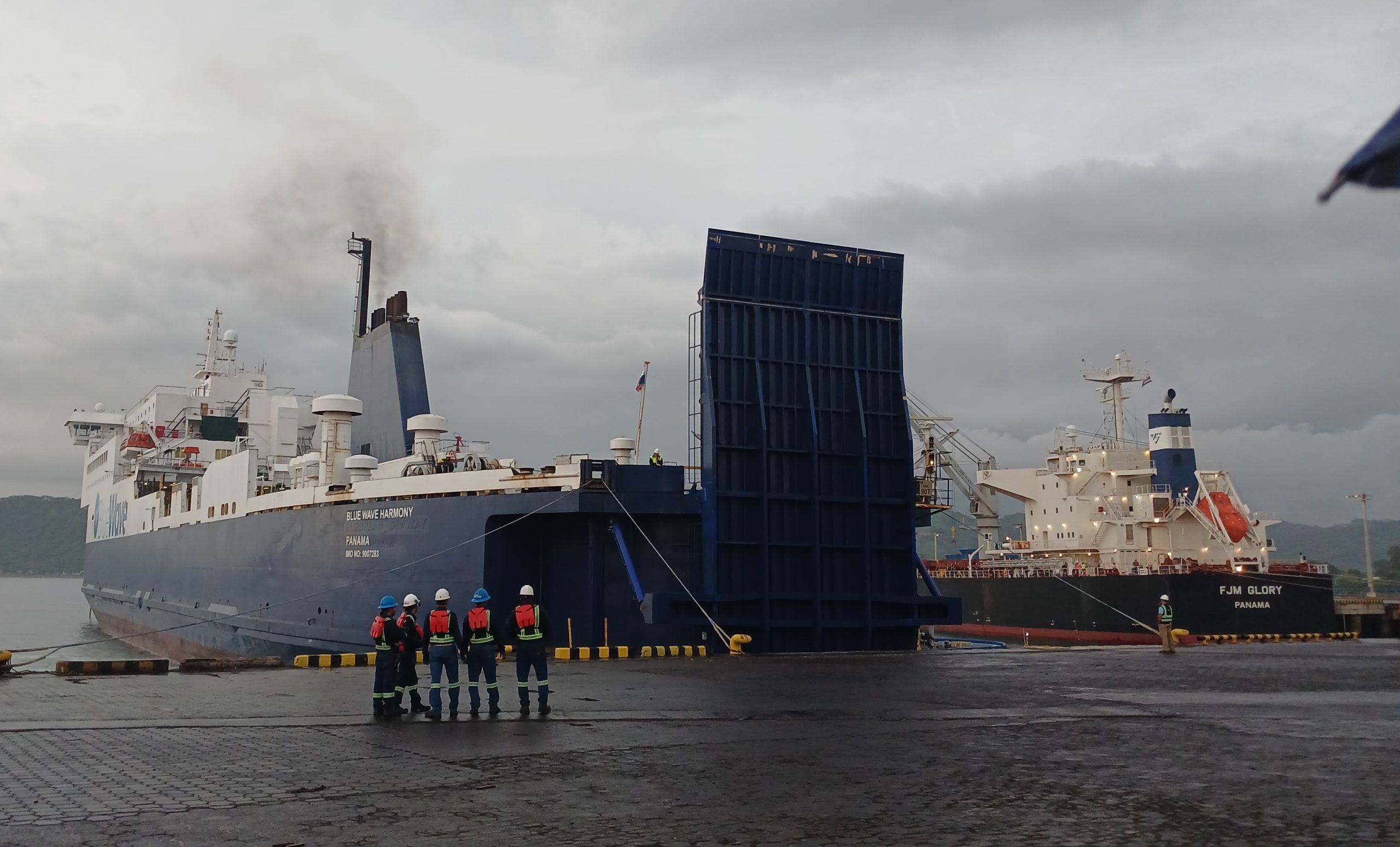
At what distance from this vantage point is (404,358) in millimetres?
29031

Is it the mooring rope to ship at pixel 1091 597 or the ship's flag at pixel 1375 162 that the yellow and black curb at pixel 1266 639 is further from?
the ship's flag at pixel 1375 162

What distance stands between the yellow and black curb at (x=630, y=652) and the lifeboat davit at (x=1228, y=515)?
28.8 m

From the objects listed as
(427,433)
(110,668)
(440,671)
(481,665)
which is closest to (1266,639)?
(427,433)

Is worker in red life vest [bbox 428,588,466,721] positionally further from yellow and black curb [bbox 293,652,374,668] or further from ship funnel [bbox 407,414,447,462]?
ship funnel [bbox 407,414,447,462]

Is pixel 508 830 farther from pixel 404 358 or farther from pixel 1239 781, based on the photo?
pixel 404 358

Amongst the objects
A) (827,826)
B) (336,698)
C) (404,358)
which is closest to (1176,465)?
(404,358)

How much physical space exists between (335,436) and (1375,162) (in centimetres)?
2694

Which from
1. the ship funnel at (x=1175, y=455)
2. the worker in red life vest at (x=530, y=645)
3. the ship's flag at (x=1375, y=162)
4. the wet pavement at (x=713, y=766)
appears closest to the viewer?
the ship's flag at (x=1375, y=162)

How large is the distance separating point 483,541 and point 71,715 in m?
10.9

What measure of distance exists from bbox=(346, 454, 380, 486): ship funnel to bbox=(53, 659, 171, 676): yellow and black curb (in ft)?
32.9

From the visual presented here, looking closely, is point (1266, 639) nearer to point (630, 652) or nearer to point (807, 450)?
point (807, 450)

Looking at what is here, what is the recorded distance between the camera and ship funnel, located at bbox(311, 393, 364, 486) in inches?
1057

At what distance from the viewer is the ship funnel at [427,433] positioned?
25562 millimetres

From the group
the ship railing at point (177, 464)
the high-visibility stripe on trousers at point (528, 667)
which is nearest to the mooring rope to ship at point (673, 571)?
the high-visibility stripe on trousers at point (528, 667)
